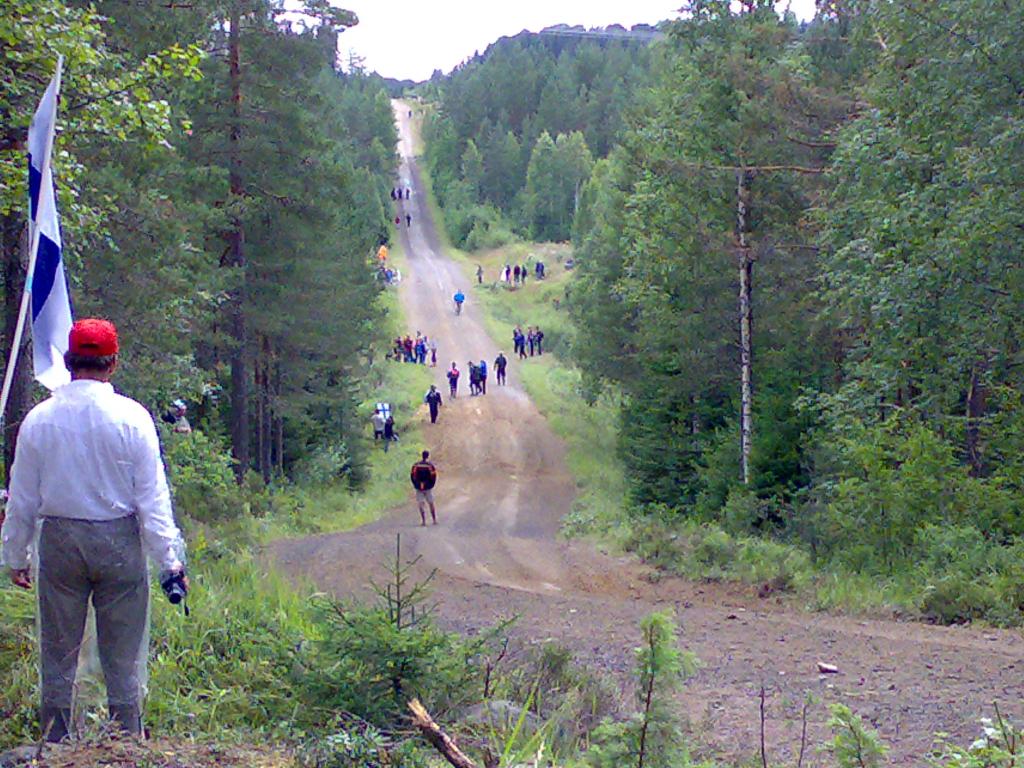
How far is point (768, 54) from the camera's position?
929 inches

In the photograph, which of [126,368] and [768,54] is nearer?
[126,368]

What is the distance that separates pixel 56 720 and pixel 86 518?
37.8 inches

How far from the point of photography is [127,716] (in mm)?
5180

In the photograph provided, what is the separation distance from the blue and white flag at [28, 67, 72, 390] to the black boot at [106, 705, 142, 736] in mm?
1665

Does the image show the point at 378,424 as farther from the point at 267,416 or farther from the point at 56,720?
the point at 56,720

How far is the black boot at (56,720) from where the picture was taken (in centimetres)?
512

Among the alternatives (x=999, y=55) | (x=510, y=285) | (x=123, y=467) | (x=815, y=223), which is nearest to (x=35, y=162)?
(x=123, y=467)

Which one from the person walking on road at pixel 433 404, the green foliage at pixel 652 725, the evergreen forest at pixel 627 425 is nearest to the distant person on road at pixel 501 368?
the person walking on road at pixel 433 404

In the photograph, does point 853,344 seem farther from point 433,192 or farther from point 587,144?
point 433,192

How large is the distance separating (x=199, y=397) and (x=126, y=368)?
4008 millimetres

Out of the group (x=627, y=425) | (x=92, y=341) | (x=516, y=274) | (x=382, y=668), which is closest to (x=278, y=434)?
(x=627, y=425)

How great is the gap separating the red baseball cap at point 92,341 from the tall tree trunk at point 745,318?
1977cm

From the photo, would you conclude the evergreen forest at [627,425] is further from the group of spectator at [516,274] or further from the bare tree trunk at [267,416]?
the group of spectator at [516,274]

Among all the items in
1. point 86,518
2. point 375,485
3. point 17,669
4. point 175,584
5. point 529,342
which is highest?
point 86,518
